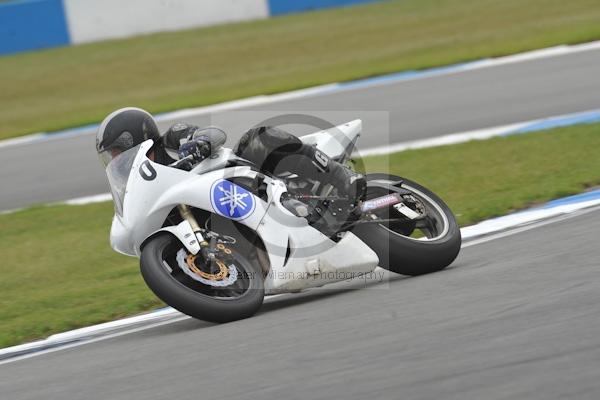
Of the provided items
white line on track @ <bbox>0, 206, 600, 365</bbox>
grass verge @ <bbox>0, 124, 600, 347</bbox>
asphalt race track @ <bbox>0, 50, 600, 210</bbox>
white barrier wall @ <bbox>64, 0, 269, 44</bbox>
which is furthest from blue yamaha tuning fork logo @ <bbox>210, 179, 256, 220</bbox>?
white barrier wall @ <bbox>64, 0, 269, 44</bbox>

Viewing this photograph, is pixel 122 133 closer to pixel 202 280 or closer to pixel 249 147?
pixel 249 147

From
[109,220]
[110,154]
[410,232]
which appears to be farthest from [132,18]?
[410,232]

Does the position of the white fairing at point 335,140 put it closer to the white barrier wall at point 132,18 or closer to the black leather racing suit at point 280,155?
the black leather racing suit at point 280,155

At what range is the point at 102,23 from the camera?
21375 millimetres

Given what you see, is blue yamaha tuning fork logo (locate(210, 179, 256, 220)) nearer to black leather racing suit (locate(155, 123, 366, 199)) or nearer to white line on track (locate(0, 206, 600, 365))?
black leather racing suit (locate(155, 123, 366, 199))

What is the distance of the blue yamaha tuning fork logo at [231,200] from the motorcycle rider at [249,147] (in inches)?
8.5

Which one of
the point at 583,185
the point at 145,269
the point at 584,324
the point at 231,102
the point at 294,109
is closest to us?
the point at 584,324

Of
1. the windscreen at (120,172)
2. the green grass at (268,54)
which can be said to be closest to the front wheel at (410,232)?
the windscreen at (120,172)

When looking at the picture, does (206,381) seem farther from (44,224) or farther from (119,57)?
(119,57)

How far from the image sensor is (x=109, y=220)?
8953 mm

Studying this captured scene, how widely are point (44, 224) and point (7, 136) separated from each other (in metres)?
5.84

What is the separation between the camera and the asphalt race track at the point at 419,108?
10594mm

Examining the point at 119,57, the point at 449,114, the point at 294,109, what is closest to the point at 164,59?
the point at 119,57

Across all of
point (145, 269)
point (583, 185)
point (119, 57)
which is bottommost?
point (119, 57)
